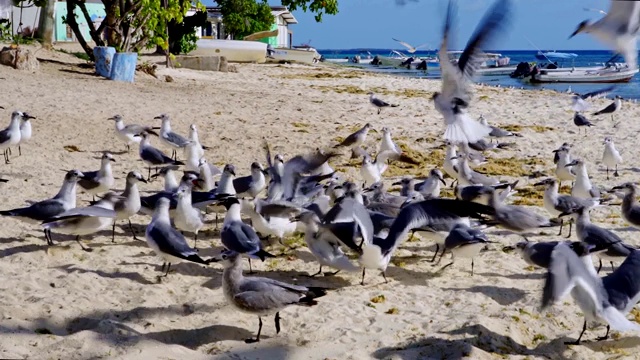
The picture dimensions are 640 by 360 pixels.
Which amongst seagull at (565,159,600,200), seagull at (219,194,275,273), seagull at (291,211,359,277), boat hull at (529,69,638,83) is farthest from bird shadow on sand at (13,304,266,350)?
boat hull at (529,69,638,83)

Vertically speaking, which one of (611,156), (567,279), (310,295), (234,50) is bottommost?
(310,295)

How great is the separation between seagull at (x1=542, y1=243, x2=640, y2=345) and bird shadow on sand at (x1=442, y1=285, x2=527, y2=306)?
2.55ft

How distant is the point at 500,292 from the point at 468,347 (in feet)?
4.16

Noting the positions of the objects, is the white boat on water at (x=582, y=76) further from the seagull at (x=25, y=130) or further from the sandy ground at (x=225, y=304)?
the seagull at (x=25, y=130)

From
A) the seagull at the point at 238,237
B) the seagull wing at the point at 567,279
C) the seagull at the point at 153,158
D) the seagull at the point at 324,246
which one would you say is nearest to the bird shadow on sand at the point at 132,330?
the seagull at the point at 238,237

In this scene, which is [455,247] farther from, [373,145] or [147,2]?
[147,2]

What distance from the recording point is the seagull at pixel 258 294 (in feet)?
17.0

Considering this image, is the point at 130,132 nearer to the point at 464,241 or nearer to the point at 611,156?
the point at 464,241

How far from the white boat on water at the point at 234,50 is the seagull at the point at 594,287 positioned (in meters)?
30.8

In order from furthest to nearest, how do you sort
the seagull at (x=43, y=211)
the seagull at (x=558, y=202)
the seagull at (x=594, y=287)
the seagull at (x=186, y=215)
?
the seagull at (x=558, y=202)
the seagull at (x=186, y=215)
the seagull at (x=43, y=211)
the seagull at (x=594, y=287)

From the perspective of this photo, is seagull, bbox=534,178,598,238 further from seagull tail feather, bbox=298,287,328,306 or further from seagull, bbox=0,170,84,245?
seagull, bbox=0,170,84,245

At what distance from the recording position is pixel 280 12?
5709cm

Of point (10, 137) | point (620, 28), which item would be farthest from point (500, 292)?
point (10, 137)

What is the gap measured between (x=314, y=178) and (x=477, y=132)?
1.77 metres
